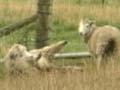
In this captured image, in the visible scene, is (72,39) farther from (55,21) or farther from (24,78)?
(24,78)

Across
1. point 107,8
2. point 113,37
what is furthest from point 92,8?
point 113,37

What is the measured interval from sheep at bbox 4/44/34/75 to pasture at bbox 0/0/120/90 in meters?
0.15

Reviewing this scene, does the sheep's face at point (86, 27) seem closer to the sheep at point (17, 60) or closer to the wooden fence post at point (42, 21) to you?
the wooden fence post at point (42, 21)

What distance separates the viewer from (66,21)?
51.3 feet

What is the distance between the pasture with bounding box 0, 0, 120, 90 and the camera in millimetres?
7968

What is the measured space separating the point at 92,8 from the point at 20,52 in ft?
21.6

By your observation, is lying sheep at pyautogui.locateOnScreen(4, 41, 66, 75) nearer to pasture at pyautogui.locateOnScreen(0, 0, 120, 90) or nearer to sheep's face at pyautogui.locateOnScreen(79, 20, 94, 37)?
pasture at pyautogui.locateOnScreen(0, 0, 120, 90)

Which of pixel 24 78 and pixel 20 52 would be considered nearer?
pixel 24 78

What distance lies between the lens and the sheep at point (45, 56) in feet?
32.4

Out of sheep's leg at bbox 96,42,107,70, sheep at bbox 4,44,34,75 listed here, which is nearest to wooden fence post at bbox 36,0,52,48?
sheep at bbox 4,44,34,75

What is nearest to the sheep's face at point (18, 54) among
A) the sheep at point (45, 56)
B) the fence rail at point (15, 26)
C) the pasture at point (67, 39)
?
the sheep at point (45, 56)

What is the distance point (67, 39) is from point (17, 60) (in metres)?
4.25

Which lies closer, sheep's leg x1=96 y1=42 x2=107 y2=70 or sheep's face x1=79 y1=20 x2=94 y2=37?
sheep's leg x1=96 y1=42 x2=107 y2=70

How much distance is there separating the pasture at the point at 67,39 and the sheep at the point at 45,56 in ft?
1.29
